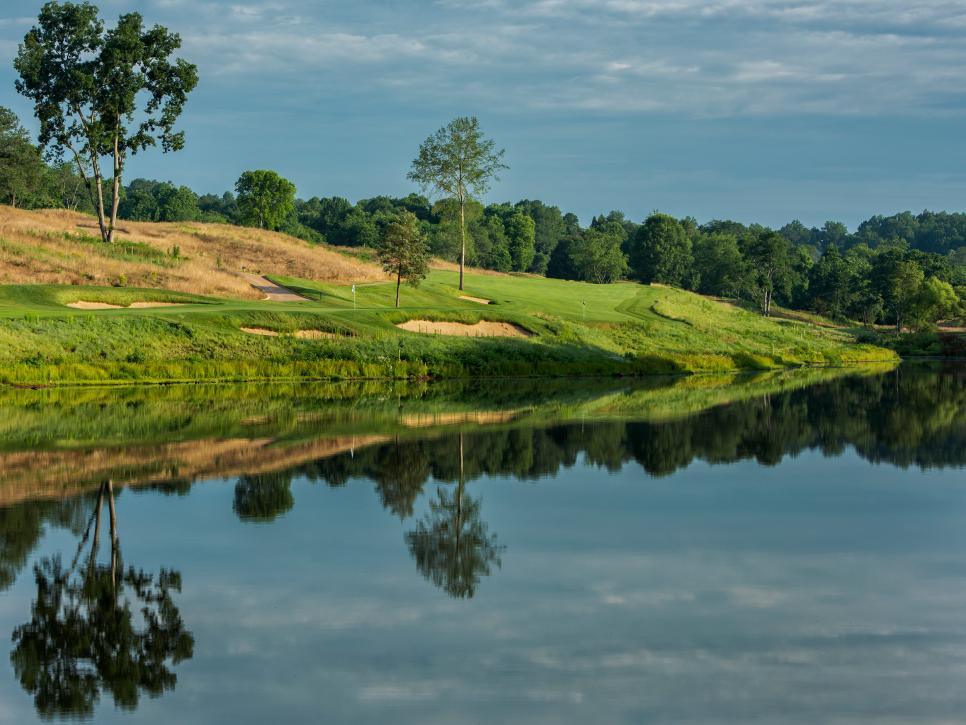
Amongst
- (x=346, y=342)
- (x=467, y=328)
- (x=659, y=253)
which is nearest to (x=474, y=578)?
(x=346, y=342)

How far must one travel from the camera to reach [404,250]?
69.1 meters

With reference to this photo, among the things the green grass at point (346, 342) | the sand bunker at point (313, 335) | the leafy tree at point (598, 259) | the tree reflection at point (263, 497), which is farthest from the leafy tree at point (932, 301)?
the tree reflection at point (263, 497)

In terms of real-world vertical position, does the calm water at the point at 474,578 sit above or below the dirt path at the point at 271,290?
below

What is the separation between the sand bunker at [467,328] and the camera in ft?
210

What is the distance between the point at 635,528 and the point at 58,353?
116ft

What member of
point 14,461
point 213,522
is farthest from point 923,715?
point 14,461

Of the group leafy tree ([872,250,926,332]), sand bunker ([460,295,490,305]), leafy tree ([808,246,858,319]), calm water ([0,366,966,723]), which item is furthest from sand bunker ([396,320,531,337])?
leafy tree ([808,246,858,319])

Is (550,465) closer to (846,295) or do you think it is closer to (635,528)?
(635,528)

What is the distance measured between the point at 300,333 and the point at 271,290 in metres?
22.9

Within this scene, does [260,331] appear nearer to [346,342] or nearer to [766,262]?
[346,342]

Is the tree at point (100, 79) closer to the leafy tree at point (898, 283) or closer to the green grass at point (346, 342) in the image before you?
the green grass at point (346, 342)

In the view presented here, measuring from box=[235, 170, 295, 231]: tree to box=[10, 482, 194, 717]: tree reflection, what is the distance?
160 m

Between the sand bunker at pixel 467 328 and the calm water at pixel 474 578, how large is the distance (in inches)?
1404

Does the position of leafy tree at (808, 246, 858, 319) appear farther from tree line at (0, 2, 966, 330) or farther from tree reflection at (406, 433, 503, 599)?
tree reflection at (406, 433, 503, 599)
